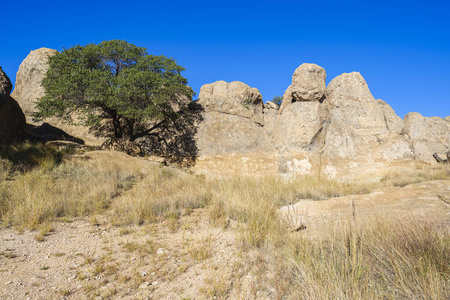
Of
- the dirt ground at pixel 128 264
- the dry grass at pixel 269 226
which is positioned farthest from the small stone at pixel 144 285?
the dry grass at pixel 269 226

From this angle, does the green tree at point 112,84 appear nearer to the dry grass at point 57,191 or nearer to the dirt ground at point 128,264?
the dry grass at point 57,191

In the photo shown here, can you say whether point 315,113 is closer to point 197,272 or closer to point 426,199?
point 426,199

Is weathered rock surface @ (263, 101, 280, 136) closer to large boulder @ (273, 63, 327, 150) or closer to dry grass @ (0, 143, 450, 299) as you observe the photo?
large boulder @ (273, 63, 327, 150)

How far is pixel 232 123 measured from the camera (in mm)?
15492

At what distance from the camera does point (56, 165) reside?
9.19 meters

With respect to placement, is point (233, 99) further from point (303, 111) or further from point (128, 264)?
point (128, 264)

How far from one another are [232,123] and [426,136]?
11.3 m

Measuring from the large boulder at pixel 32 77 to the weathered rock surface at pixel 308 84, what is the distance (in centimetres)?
1930

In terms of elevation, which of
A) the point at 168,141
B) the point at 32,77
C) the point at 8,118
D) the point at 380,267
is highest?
the point at 32,77

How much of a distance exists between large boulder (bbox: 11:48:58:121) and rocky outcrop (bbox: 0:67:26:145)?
687 centimetres

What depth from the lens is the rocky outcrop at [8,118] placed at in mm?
10891

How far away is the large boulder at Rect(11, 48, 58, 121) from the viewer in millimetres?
19172

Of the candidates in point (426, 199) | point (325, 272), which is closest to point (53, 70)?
point (325, 272)

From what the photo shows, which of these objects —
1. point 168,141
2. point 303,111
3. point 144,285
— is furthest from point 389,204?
point 168,141
